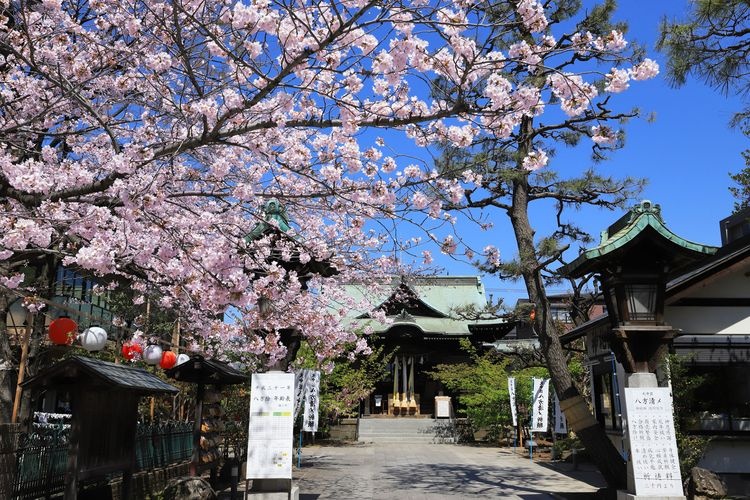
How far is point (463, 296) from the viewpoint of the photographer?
121 ft

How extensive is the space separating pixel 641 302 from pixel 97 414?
766 cm

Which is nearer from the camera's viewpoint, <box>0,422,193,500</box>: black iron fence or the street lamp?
<box>0,422,193,500</box>: black iron fence

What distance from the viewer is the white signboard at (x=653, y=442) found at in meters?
7.82

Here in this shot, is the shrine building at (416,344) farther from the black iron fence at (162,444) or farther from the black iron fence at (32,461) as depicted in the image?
the black iron fence at (32,461)

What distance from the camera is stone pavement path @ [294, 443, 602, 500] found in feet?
36.3

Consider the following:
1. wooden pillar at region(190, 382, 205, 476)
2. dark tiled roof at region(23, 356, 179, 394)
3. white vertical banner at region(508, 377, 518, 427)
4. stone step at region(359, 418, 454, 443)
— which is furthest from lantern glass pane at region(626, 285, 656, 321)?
stone step at region(359, 418, 454, 443)

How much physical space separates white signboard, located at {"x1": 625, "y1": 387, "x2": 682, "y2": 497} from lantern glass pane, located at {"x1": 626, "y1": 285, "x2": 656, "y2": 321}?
1.05m

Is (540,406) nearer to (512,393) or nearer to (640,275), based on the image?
(512,393)

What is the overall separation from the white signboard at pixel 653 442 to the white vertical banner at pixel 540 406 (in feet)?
31.4

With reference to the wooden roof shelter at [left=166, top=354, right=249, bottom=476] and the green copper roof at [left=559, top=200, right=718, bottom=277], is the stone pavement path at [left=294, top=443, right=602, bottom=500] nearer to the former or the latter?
the wooden roof shelter at [left=166, top=354, right=249, bottom=476]

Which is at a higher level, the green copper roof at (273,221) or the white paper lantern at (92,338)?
the green copper roof at (273,221)

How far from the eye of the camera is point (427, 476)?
1355 cm

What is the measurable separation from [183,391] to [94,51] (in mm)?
12223

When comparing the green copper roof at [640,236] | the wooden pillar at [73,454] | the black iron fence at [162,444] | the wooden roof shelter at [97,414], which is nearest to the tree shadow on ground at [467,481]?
the black iron fence at [162,444]
